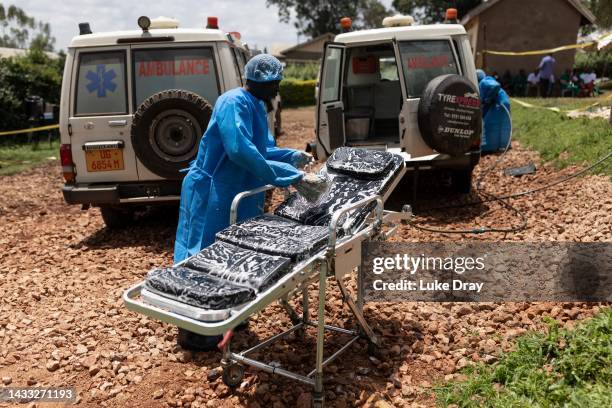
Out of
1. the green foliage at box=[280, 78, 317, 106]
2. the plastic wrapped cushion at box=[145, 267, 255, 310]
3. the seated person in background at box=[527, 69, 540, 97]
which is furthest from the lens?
the green foliage at box=[280, 78, 317, 106]

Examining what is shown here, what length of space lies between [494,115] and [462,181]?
2.31m

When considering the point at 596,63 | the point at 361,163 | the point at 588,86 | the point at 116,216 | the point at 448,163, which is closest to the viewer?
the point at 361,163

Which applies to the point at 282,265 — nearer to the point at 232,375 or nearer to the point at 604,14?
the point at 232,375

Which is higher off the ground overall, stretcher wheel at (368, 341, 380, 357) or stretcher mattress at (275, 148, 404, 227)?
stretcher mattress at (275, 148, 404, 227)

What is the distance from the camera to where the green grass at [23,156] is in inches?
464

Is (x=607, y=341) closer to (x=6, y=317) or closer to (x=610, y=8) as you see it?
(x=6, y=317)

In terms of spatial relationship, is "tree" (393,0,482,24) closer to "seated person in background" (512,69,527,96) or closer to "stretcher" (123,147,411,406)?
"seated person in background" (512,69,527,96)

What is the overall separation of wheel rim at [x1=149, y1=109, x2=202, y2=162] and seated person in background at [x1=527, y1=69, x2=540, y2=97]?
18425 millimetres

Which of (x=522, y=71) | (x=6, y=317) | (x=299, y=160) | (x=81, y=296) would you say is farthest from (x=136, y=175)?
(x=522, y=71)

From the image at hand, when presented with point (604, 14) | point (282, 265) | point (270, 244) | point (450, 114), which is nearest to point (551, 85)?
point (604, 14)

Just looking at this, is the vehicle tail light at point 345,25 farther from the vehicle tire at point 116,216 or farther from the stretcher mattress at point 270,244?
the stretcher mattress at point 270,244

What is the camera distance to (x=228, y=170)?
3545 mm

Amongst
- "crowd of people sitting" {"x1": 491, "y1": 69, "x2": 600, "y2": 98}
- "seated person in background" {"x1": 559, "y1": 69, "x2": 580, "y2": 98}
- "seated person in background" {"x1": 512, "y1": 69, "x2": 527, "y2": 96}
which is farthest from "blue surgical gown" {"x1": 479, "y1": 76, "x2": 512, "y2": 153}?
"seated person in background" {"x1": 512, "y1": 69, "x2": 527, "y2": 96}

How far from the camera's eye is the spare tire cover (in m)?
6.12
